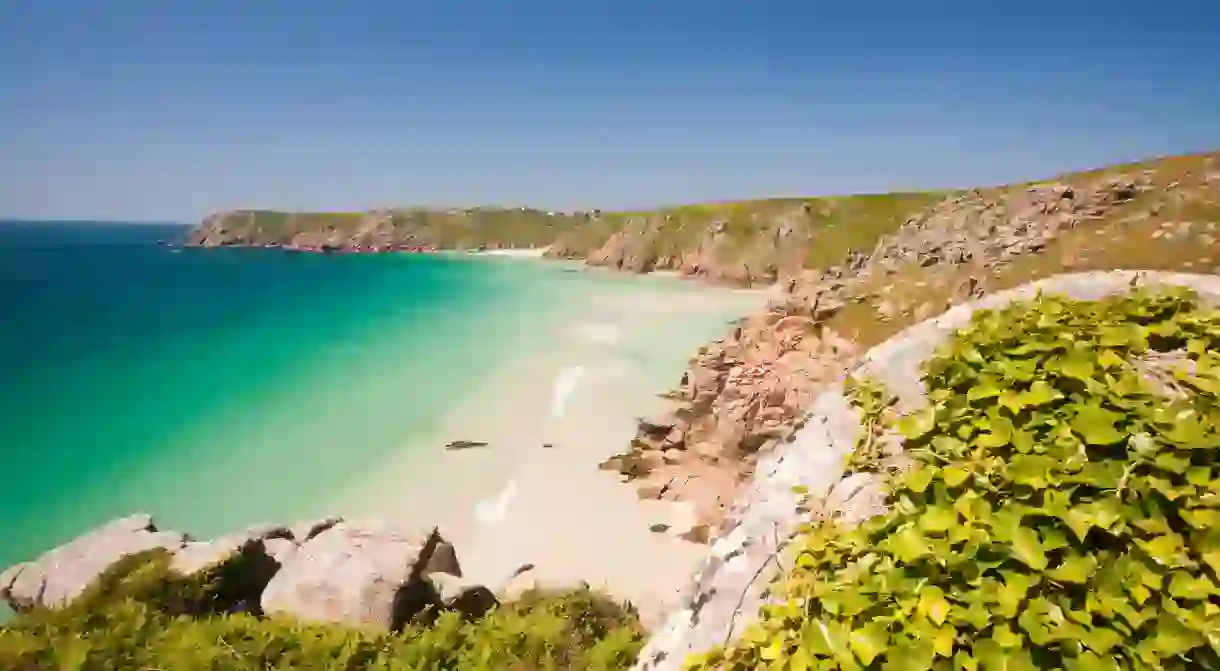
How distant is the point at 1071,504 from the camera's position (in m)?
2.62

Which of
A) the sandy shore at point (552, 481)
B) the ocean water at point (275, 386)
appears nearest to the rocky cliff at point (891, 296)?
the sandy shore at point (552, 481)

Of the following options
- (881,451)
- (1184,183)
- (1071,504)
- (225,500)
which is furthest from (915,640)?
(225,500)

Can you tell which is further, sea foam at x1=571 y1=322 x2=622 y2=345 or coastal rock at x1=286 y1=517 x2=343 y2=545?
sea foam at x1=571 y1=322 x2=622 y2=345

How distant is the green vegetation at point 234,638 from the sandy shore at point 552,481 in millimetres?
3509

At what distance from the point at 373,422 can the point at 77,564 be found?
21227 mm

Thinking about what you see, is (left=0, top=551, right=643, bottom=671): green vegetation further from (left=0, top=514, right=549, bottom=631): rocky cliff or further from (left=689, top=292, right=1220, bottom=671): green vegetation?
(left=689, top=292, right=1220, bottom=671): green vegetation

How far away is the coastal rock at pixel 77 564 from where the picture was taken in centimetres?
762

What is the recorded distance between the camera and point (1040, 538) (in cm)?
257

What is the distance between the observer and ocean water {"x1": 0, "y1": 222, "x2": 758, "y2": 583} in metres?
21.7

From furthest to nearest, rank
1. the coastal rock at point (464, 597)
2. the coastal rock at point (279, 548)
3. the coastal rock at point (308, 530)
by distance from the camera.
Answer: the coastal rock at point (308, 530) → the coastal rock at point (279, 548) → the coastal rock at point (464, 597)

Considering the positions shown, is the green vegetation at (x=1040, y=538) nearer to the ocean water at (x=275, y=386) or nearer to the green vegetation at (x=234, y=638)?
the green vegetation at (x=234, y=638)

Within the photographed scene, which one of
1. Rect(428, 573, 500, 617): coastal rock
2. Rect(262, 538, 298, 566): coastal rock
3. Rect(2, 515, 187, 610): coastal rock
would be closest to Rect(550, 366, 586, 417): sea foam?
Rect(262, 538, 298, 566): coastal rock

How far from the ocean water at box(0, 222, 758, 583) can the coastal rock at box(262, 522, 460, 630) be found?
35.7ft

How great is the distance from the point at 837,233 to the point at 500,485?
7628 cm
